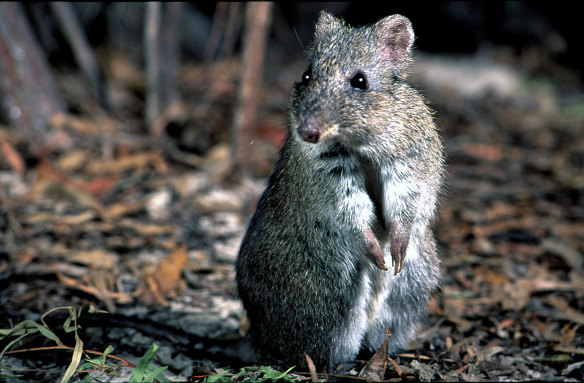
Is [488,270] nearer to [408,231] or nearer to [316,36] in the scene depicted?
[408,231]

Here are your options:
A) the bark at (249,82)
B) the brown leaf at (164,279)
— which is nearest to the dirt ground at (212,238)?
the brown leaf at (164,279)

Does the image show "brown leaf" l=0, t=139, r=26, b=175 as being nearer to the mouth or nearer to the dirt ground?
the dirt ground

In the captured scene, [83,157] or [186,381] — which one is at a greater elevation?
[83,157]

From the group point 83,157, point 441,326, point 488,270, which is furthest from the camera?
point 83,157

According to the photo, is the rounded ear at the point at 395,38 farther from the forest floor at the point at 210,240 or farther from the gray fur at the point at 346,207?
the forest floor at the point at 210,240

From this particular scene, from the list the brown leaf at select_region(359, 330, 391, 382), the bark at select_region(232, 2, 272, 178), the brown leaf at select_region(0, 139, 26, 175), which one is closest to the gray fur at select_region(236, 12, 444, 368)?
the brown leaf at select_region(359, 330, 391, 382)

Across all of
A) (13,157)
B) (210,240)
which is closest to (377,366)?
(210,240)

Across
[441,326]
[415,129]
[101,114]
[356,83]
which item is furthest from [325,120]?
[101,114]
